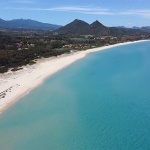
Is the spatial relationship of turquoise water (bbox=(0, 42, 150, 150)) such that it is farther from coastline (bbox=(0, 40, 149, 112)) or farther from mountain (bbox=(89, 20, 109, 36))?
mountain (bbox=(89, 20, 109, 36))

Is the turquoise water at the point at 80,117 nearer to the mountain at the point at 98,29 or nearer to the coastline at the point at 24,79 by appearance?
the coastline at the point at 24,79

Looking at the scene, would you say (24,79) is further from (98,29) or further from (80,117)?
(98,29)

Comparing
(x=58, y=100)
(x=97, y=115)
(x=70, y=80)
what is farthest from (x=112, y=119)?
(x=70, y=80)

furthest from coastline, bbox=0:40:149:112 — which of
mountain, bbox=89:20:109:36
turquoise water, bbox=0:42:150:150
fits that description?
mountain, bbox=89:20:109:36

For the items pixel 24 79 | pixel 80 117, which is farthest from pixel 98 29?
pixel 80 117

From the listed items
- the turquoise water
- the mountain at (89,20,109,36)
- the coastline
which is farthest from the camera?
the mountain at (89,20,109,36)

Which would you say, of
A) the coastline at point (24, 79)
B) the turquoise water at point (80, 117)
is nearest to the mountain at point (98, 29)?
the coastline at point (24, 79)

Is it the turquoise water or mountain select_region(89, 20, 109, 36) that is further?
mountain select_region(89, 20, 109, 36)
